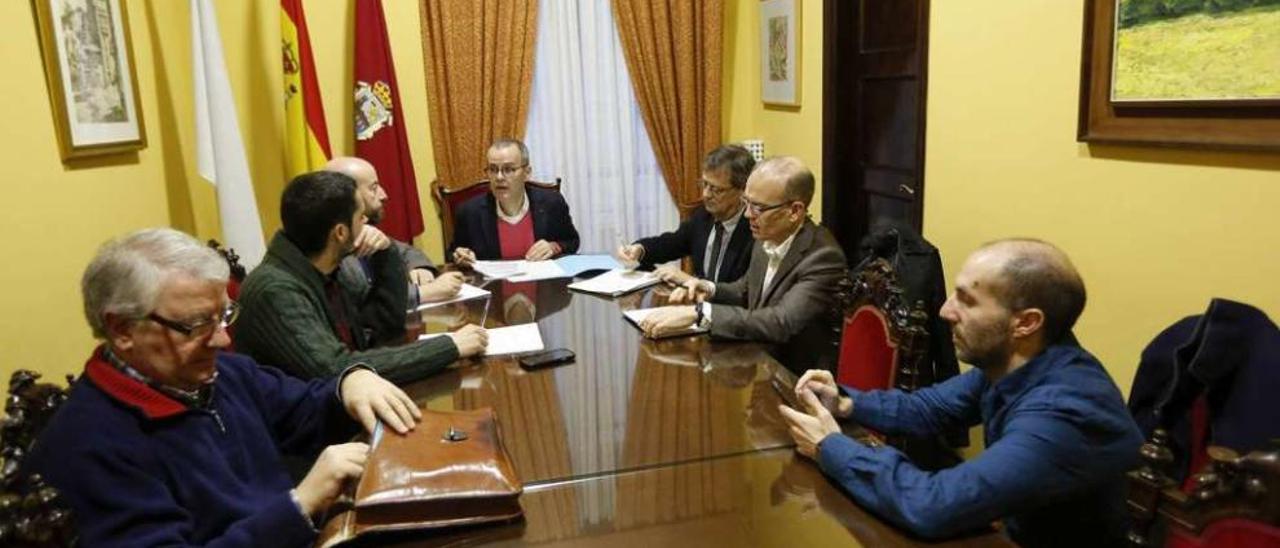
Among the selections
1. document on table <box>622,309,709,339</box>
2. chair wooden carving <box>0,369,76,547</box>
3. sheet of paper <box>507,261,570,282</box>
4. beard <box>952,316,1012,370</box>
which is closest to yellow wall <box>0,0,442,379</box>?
sheet of paper <box>507,261,570,282</box>

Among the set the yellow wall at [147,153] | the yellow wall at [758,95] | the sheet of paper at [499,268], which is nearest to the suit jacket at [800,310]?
the sheet of paper at [499,268]

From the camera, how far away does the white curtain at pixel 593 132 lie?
4273 millimetres

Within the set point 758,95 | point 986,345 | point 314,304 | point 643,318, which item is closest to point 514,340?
point 643,318

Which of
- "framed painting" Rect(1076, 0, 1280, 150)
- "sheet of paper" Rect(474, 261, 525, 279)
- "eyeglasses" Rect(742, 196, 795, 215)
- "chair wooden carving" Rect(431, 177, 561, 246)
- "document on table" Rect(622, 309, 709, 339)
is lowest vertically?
"document on table" Rect(622, 309, 709, 339)

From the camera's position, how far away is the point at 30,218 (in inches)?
91.8

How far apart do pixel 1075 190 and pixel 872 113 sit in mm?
1397

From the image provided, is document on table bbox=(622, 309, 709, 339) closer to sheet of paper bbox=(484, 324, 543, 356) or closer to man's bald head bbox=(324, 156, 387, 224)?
sheet of paper bbox=(484, 324, 543, 356)

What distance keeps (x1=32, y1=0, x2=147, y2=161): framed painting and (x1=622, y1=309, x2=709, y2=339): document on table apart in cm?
184

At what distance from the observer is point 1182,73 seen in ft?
6.23

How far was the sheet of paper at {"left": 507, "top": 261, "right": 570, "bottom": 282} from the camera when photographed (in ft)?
10.1

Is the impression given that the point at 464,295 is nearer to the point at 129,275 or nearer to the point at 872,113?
the point at 129,275

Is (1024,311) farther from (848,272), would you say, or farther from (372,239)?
(372,239)

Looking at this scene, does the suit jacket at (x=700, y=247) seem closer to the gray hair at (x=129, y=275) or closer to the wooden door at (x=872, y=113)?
the wooden door at (x=872, y=113)

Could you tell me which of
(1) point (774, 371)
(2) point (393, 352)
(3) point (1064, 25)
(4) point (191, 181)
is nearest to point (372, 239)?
(2) point (393, 352)
